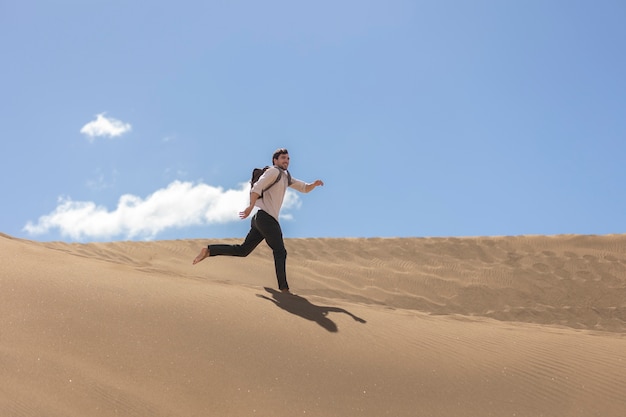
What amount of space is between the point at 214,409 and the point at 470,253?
38.3 ft

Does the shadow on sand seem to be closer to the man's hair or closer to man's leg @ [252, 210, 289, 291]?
man's leg @ [252, 210, 289, 291]

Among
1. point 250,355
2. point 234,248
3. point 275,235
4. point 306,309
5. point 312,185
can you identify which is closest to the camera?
point 250,355

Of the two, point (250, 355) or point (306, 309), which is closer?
point (250, 355)

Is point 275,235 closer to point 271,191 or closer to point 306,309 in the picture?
point 271,191

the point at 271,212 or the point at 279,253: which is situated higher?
the point at 271,212

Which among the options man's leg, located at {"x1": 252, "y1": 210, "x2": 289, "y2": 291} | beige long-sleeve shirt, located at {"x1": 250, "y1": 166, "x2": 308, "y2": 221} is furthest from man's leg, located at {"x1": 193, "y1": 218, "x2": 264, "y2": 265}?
beige long-sleeve shirt, located at {"x1": 250, "y1": 166, "x2": 308, "y2": 221}

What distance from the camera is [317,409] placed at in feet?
14.5

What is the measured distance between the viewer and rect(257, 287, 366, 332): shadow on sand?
5.91 m

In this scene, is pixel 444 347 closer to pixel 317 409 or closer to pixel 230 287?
pixel 317 409

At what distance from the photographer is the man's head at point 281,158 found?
7.16 m

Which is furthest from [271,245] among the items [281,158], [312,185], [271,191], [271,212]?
[281,158]

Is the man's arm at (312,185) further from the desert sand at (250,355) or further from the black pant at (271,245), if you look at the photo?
the desert sand at (250,355)

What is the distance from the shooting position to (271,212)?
7.14m

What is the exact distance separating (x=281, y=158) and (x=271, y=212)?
2.04ft
